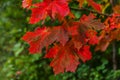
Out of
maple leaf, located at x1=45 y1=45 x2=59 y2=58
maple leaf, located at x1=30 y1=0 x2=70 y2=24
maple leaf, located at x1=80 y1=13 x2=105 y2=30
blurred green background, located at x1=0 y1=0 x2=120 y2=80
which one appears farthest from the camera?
blurred green background, located at x1=0 y1=0 x2=120 y2=80

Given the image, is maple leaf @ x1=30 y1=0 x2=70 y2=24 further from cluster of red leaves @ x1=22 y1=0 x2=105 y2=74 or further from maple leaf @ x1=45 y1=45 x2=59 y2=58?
maple leaf @ x1=45 y1=45 x2=59 y2=58

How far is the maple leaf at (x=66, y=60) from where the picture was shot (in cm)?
158

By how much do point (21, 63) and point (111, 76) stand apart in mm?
1082

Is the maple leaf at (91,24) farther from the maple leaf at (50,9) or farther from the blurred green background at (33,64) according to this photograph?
the blurred green background at (33,64)

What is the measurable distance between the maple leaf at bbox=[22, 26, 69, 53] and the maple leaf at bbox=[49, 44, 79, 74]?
13 centimetres

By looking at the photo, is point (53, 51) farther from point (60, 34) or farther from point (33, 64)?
point (33, 64)

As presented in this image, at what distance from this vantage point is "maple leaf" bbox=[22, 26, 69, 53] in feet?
4.76

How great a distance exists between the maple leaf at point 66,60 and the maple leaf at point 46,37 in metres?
0.13

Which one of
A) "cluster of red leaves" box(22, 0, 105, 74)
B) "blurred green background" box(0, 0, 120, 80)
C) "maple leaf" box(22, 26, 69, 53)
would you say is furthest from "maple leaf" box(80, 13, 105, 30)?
"blurred green background" box(0, 0, 120, 80)

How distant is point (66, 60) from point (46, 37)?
6.9 inches

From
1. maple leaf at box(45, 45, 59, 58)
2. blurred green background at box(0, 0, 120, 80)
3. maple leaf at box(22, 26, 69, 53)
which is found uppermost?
maple leaf at box(22, 26, 69, 53)

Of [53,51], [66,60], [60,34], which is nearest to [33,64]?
[53,51]

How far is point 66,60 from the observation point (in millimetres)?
1573

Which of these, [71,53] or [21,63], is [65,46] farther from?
[21,63]
